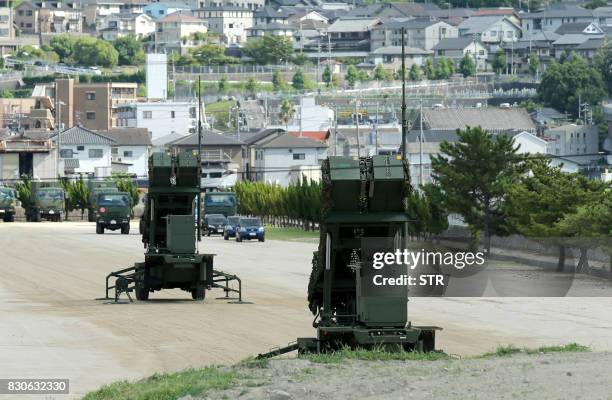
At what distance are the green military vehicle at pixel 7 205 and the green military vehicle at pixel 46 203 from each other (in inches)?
56.0

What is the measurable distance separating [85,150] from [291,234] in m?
73.7

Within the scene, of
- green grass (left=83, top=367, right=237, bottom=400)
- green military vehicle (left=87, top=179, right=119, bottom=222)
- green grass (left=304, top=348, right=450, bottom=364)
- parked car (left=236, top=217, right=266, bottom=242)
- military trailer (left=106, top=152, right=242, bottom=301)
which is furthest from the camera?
green military vehicle (left=87, top=179, right=119, bottom=222)

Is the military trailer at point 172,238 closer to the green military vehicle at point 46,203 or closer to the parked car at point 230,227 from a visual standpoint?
the parked car at point 230,227

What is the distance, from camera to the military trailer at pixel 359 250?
89.0ft

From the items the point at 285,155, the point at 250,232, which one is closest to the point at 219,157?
the point at 285,155

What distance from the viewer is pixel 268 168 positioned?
15938 cm

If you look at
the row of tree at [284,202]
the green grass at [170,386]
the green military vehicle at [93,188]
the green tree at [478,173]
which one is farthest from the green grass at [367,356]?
the green military vehicle at [93,188]

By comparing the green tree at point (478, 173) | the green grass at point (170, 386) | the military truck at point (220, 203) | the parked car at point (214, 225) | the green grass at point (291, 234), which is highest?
the green tree at point (478, 173)

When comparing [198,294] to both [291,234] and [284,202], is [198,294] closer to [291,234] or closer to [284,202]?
→ [291,234]

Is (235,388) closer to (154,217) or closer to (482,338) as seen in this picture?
(482,338)

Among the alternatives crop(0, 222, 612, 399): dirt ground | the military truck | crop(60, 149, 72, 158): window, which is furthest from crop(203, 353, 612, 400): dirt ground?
crop(60, 149, 72, 158): window

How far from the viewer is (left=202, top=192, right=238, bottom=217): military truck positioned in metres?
98.9

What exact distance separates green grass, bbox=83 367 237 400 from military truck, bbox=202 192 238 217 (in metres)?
72.5

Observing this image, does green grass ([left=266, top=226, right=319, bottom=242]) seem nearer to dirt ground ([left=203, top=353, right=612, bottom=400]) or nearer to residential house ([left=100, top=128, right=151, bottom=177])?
dirt ground ([left=203, top=353, right=612, bottom=400])
